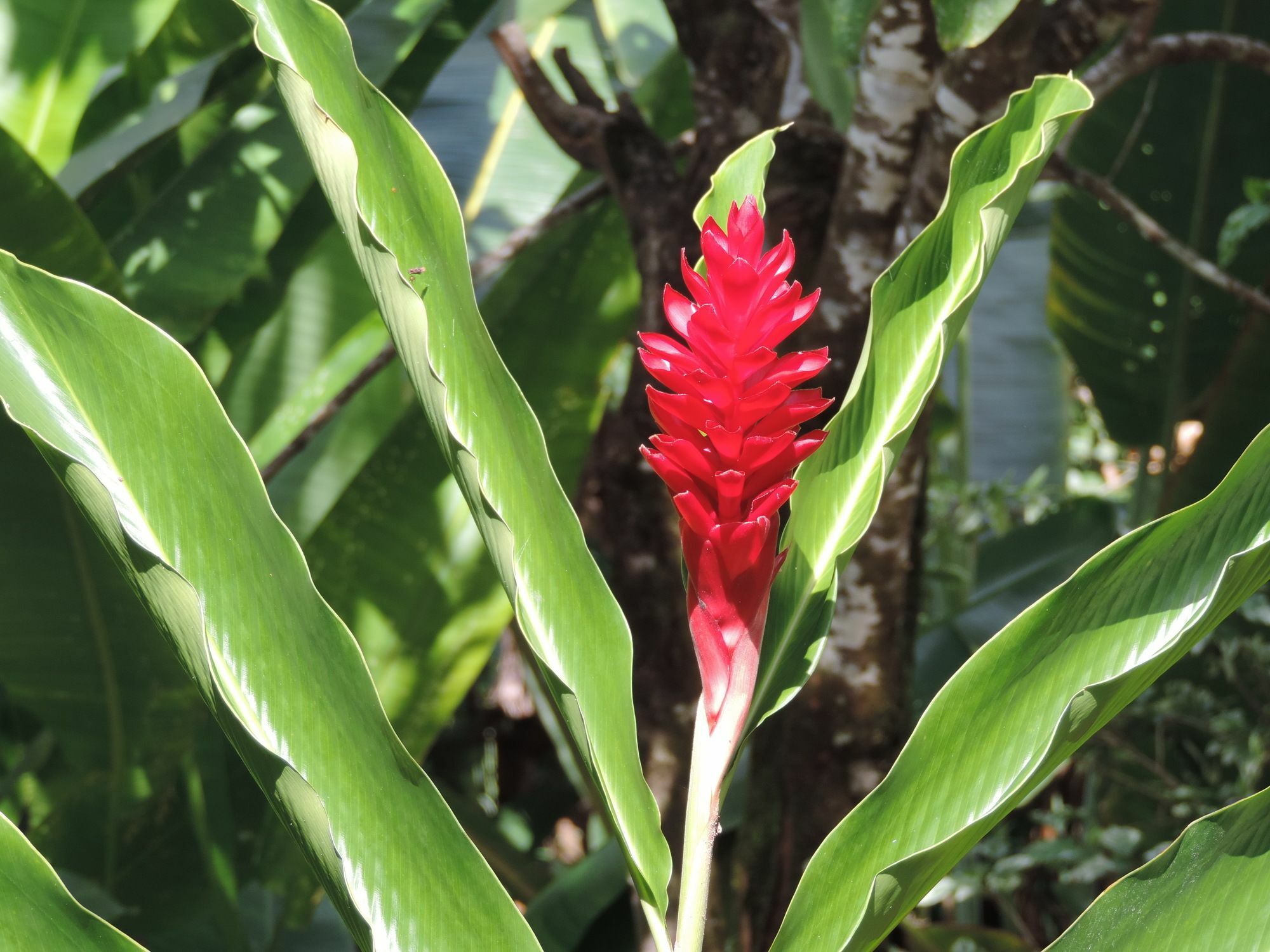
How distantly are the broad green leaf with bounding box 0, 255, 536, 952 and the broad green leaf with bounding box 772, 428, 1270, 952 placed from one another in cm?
17

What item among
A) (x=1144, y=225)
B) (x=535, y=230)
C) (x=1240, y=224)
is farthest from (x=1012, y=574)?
(x=535, y=230)

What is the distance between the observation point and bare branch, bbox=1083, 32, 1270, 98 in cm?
98

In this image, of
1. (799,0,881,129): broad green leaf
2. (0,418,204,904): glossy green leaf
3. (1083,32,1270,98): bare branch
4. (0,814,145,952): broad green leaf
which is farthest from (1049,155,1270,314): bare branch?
(0,418,204,904): glossy green leaf

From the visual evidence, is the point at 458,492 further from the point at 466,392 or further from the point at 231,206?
the point at 466,392

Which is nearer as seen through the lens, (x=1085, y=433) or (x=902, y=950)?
(x=902, y=950)

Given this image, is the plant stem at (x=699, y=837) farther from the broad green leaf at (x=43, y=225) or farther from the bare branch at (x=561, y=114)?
the broad green leaf at (x=43, y=225)

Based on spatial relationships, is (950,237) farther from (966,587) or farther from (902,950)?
(966,587)

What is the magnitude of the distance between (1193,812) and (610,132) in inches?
51.4

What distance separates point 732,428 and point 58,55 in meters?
1.36

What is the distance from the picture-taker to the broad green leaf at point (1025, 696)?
0.49 meters

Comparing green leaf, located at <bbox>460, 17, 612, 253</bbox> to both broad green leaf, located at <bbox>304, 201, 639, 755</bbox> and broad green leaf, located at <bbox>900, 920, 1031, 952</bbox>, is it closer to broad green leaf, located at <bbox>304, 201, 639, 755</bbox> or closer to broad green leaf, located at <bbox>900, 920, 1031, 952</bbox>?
broad green leaf, located at <bbox>304, 201, 639, 755</bbox>

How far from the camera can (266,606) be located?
21.5 inches

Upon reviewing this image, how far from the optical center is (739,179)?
0.69 m

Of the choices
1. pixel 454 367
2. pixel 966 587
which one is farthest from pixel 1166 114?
pixel 454 367
